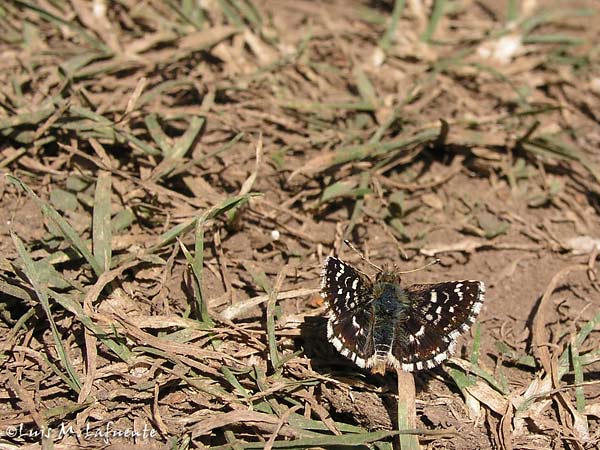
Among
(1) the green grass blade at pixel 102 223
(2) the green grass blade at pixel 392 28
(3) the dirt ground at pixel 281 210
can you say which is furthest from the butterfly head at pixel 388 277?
(2) the green grass blade at pixel 392 28

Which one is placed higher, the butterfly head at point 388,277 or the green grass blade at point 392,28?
the green grass blade at point 392,28

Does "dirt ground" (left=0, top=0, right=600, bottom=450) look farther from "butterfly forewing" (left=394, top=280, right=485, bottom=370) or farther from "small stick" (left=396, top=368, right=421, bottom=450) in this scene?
"butterfly forewing" (left=394, top=280, right=485, bottom=370)

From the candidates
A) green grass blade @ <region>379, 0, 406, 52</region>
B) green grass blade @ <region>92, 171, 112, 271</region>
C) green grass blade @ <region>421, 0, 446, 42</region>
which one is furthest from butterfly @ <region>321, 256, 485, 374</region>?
green grass blade @ <region>421, 0, 446, 42</region>

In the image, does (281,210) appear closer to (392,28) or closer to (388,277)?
(388,277)

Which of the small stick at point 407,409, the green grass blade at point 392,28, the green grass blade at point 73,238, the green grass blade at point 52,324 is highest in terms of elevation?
the green grass blade at point 392,28

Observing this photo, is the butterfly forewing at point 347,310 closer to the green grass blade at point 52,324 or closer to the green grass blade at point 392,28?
the green grass blade at point 52,324

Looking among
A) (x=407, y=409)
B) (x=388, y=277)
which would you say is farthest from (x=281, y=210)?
(x=407, y=409)

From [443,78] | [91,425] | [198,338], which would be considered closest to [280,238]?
[198,338]
